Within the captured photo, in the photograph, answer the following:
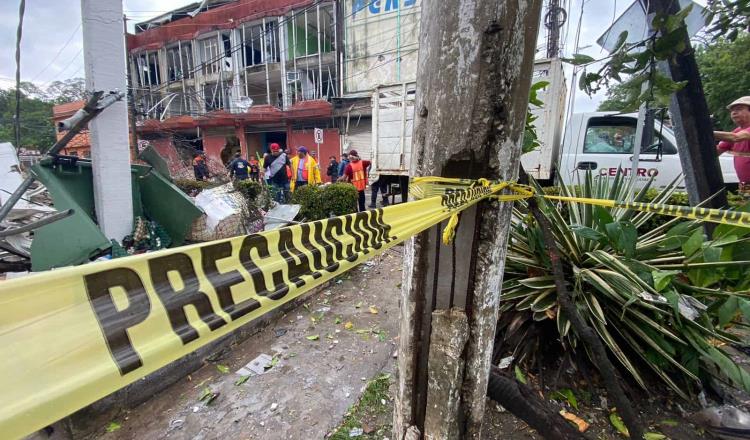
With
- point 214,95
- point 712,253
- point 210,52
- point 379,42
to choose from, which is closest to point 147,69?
point 210,52

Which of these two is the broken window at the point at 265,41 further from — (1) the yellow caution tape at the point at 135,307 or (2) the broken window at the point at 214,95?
(1) the yellow caution tape at the point at 135,307

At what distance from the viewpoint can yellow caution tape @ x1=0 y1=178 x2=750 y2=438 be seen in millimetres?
548

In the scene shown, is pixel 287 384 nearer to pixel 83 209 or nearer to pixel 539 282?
pixel 539 282

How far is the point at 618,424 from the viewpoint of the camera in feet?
6.98

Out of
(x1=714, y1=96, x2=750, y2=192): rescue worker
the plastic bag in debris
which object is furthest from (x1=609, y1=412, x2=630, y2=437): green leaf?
the plastic bag in debris

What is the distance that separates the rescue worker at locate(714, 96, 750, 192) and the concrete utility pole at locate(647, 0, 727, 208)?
433 millimetres

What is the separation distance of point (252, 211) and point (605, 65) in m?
5.08

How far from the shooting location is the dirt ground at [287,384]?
7.27ft

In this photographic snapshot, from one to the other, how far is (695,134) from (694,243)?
4.22 feet

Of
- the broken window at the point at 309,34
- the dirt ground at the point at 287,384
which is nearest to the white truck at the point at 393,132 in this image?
the dirt ground at the point at 287,384

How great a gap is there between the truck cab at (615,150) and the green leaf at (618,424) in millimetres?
4222

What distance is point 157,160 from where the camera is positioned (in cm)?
518

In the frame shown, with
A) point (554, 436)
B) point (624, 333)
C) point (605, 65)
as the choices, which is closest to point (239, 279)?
point (554, 436)

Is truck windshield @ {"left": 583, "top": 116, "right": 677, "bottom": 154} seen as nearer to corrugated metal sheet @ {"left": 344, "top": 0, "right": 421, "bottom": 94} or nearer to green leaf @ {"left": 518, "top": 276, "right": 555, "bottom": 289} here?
green leaf @ {"left": 518, "top": 276, "right": 555, "bottom": 289}
